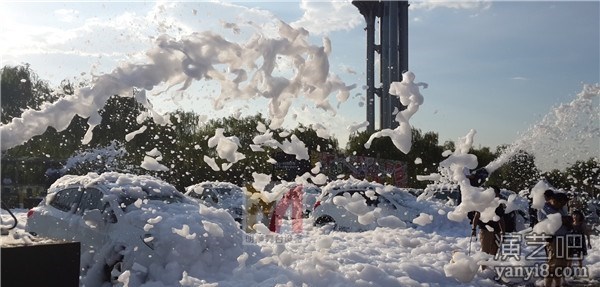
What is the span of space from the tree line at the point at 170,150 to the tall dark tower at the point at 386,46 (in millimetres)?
3273

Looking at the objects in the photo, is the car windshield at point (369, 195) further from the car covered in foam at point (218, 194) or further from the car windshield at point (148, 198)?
the car windshield at point (148, 198)

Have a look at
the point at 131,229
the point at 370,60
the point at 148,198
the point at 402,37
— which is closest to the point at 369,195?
the point at 148,198

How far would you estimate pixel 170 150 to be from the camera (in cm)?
5275

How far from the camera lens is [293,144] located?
9.27 m

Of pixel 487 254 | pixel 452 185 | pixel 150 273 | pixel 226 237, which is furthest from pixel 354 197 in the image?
pixel 150 273

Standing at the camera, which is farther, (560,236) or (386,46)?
(386,46)

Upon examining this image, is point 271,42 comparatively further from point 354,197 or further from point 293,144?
point 354,197

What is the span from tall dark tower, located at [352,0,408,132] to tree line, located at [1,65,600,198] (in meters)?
3.27

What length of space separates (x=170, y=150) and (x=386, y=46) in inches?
778

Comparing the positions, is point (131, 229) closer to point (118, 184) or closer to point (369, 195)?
point (118, 184)

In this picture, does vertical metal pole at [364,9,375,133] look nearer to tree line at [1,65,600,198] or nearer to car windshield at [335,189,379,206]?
tree line at [1,65,600,198]

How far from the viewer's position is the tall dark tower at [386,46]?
4841 cm

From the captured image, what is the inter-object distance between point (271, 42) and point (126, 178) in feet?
16.3

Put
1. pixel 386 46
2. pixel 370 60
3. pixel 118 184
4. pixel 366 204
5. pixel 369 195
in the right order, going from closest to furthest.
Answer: pixel 118 184 → pixel 366 204 → pixel 369 195 → pixel 386 46 → pixel 370 60
